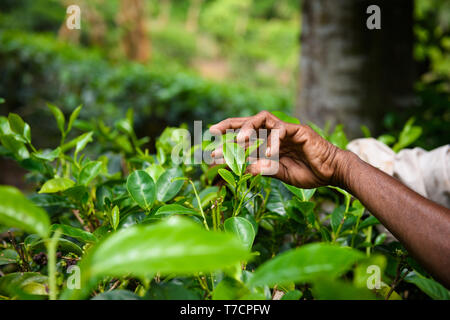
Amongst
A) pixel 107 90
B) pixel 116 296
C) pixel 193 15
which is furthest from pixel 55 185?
pixel 193 15

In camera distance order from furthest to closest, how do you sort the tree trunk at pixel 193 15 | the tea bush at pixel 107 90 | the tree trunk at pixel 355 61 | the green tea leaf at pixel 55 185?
1. the tree trunk at pixel 193 15
2. the tea bush at pixel 107 90
3. the tree trunk at pixel 355 61
4. the green tea leaf at pixel 55 185

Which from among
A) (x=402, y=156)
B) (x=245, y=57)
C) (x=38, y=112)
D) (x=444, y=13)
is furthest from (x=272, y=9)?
(x=402, y=156)

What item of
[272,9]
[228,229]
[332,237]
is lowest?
[332,237]

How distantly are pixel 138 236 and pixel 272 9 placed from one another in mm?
15511

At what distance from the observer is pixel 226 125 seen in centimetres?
72

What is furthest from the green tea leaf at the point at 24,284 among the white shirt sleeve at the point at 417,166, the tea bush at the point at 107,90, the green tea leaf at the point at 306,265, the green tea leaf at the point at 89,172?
the tea bush at the point at 107,90

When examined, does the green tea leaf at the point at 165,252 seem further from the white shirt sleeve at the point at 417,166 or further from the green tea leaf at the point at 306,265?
the white shirt sleeve at the point at 417,166

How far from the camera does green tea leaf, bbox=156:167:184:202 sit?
26.8 inches

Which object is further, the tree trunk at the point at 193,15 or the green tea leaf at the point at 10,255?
the tree trunk at the point at 193,15

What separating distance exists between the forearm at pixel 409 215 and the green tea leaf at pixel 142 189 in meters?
0.41

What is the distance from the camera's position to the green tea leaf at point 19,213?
0.35 m
